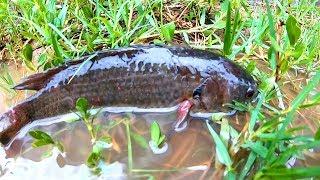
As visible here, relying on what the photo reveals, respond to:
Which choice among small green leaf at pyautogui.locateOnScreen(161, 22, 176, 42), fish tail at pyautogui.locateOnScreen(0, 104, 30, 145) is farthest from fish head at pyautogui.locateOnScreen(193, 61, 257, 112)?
fish tail at pyautogui.locateOnScreen(0, 104, 30, 145)

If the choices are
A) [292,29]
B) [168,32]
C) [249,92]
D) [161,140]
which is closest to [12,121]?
[161,140]

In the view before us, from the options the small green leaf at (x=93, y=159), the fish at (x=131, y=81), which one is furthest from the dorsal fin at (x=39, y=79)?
the small green leaf at (x=93, y=159)

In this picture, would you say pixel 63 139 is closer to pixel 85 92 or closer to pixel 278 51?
pixel 85 92

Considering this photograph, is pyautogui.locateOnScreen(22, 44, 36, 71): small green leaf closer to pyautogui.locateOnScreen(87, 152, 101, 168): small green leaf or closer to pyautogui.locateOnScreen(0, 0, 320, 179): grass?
pyautogui.locateOnScreen(0, 0, 320, 179): grass

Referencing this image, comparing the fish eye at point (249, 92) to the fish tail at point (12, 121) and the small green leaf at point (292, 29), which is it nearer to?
the small green leaf at point (292, 29)

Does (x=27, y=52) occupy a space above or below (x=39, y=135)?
above

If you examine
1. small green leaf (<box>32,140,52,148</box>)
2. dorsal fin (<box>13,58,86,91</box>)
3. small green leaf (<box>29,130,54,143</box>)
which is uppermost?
dorsal fin (<box>13,58,86,91</box>)

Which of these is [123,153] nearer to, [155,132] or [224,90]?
[155,132]
